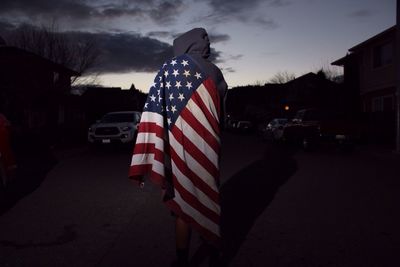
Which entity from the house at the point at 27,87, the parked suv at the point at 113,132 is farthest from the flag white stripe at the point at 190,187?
the house at the point at 27,87

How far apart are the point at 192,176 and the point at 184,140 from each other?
29 centimetres

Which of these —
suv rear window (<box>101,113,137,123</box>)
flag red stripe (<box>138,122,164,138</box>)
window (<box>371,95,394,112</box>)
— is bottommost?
flag red stripe (<box>138,122,164,138</box>)

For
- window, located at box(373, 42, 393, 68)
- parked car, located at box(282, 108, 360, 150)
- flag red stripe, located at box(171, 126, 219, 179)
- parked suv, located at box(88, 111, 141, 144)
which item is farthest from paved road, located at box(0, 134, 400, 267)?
window, located at box(373, 42, 393, 68)

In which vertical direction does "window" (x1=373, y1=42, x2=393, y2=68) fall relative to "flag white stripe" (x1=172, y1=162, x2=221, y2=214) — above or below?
above

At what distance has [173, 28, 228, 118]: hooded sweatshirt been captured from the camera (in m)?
3.52

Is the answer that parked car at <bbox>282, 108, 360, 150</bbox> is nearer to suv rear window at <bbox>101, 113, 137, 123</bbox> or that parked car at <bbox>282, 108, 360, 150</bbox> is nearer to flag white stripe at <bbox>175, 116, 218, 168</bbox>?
suv rear window at <bbox>101, 113, 137, 123</bbox>

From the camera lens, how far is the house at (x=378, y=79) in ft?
68.7

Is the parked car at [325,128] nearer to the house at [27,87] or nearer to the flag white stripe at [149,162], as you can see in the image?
the house at [27,87]

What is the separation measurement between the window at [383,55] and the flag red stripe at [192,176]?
24455mm

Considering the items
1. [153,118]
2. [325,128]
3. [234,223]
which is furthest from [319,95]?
[153,118]

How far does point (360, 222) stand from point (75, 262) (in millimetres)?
3588

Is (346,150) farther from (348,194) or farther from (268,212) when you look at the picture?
(268,212)

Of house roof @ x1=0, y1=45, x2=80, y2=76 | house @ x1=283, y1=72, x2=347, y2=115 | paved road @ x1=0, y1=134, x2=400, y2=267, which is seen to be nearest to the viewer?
paved road @ x1=0, y1=134, x2=400, y2=267

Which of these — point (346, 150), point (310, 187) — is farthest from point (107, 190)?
point (346, 150)
